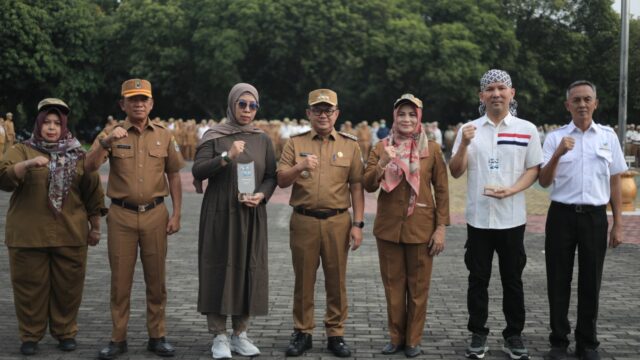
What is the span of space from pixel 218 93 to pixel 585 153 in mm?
46070

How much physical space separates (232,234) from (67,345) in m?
1.62

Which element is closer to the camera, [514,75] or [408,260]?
[408,260]

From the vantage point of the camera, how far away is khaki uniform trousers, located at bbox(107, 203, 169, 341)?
6148 mm

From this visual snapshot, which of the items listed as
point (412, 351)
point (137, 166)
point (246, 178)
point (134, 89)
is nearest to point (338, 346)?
point (412, 351)

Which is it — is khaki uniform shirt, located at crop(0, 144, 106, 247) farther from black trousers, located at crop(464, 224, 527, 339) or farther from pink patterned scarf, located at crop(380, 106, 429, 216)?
black trousers, located at crop(464, 224, 527, 339)

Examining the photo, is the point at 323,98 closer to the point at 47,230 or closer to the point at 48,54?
the point at 47,230

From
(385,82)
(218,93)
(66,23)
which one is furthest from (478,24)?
(66,23)

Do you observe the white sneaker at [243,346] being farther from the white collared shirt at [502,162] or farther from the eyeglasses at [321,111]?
the white collared shirt at [502,162]

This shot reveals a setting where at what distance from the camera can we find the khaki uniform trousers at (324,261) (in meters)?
6.18

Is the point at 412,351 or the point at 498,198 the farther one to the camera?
the point at 412,351

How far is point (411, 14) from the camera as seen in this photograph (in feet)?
170

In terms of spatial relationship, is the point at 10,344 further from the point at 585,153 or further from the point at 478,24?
the point at 478,24

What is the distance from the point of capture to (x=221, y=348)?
6.04m

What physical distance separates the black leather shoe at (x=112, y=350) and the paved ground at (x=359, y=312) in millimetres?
98
